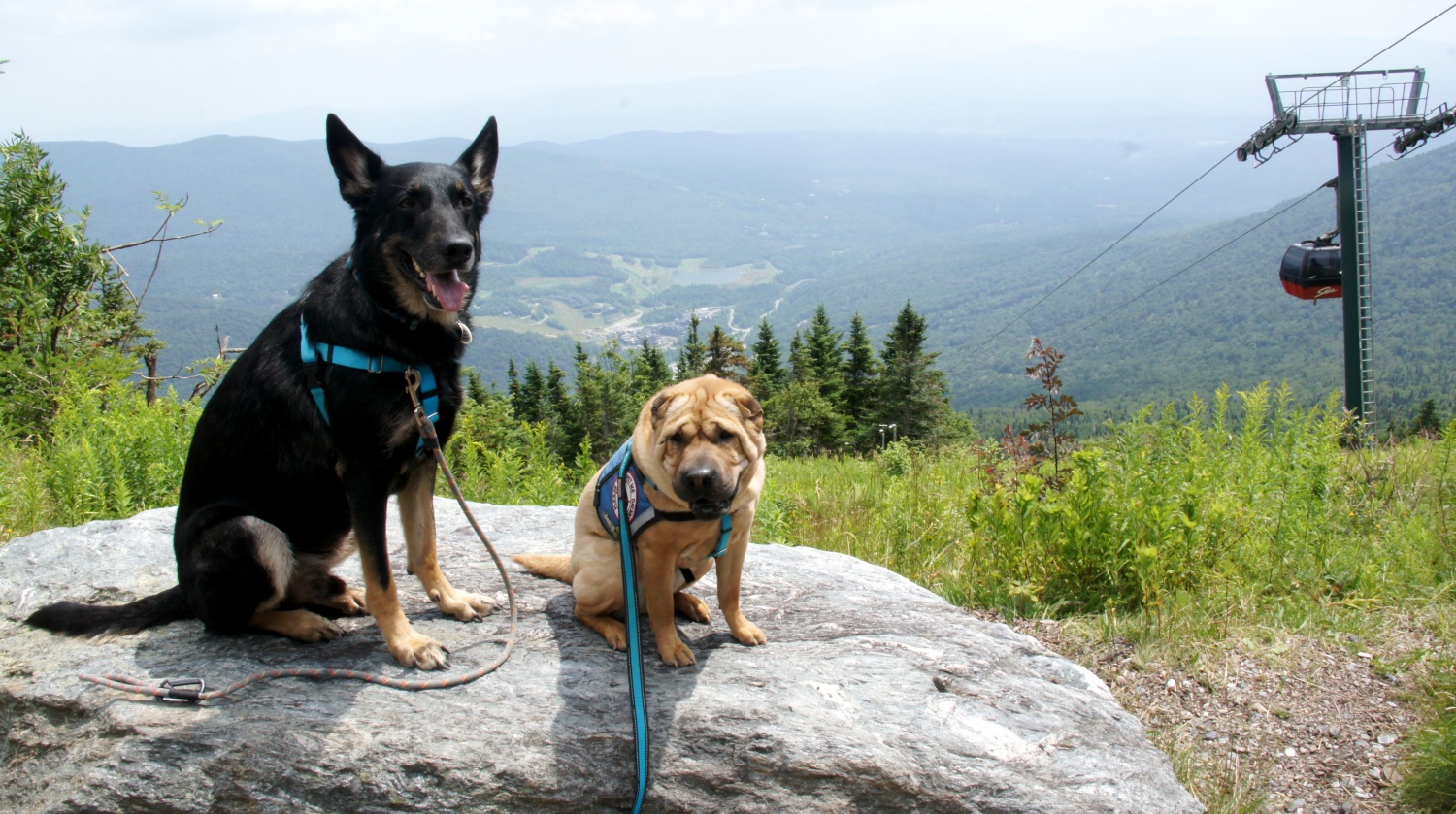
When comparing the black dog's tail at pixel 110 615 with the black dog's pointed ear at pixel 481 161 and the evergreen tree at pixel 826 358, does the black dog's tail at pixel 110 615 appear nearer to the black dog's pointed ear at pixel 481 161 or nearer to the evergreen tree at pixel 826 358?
the black dog's pointed ear at pixel 481 161

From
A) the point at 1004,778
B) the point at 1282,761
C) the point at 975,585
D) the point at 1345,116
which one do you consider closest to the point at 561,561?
the point at 1004,778

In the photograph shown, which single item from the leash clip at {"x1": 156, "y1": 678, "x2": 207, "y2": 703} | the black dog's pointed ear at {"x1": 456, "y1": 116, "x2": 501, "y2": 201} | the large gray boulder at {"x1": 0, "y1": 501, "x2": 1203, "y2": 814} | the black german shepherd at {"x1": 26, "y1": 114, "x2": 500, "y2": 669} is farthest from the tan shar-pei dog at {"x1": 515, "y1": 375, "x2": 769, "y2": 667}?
the leash clip at {"x1": 156, "y1": 678, "x2": 207, "y2": 703}

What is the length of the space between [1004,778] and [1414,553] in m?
4.71

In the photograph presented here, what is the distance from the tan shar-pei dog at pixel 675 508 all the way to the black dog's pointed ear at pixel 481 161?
139 cm

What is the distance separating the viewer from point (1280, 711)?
14.3 feet

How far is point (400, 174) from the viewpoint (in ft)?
11.6

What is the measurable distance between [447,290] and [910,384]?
42.5 m

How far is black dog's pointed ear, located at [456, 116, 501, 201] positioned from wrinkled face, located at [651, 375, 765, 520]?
1420 mm

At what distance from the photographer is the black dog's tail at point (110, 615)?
12.0 ft

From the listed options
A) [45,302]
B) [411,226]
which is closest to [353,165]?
[411,226]

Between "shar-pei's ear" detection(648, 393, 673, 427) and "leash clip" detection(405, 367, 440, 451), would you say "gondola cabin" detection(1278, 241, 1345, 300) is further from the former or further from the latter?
"leash clip" detection(405, 367, 440, 451)

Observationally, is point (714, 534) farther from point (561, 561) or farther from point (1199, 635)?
point (1199, 635)

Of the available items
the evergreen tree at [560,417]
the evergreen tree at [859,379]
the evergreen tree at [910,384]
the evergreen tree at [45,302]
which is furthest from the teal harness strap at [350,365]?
the evergreen tree at [859,379]

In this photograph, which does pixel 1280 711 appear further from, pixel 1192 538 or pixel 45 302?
pixel 45 302
